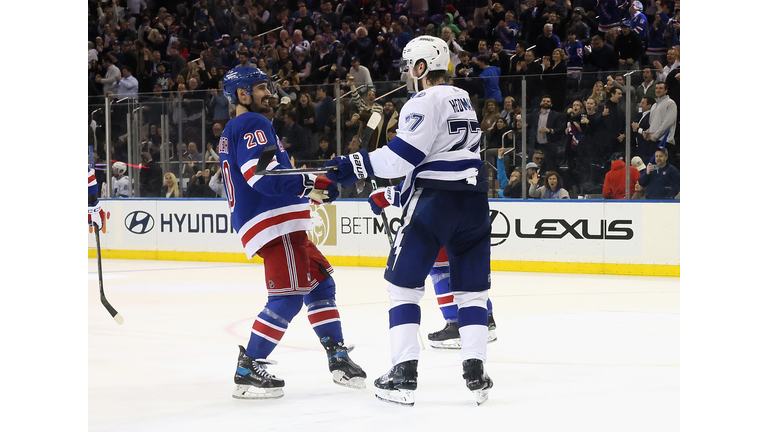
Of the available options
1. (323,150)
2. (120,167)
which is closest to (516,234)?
(323,150)

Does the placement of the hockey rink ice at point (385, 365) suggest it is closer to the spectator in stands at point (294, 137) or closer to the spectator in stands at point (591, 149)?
the spectator in stands at point (591, 149)

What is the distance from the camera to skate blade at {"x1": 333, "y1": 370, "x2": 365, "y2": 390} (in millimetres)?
3705

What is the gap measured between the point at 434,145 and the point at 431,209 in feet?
0.85

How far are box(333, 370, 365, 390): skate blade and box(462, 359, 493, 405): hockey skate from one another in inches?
19.7

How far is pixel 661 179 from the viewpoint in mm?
8242

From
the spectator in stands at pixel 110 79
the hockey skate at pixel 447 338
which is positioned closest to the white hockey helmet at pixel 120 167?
the spectator in stands at pixel 110 79

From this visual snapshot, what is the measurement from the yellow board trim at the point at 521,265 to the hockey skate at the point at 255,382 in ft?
17.9

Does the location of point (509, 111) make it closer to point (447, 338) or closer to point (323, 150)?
point (323, 150)

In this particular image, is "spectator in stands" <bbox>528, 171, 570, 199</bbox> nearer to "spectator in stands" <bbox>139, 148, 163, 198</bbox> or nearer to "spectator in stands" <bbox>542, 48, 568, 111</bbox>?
"spectator in stands" <bbox>542, 48, 568, 111</bbox>

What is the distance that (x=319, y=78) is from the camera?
485 inches

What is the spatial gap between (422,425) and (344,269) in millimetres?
6124

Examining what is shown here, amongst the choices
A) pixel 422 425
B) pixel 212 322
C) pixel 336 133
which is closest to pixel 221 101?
pixel 336 133
